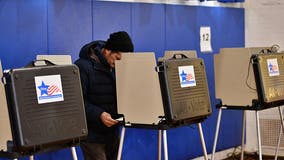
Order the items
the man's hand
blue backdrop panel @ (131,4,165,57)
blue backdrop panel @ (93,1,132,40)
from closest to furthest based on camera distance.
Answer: the man's hand, blue backdrop panel @ (93,1,132,40), blue backdrop panel @ (131,4,165,57)

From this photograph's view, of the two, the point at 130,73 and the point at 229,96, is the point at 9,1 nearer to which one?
the point at 130,73

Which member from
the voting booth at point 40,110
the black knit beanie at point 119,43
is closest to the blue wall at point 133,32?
the black knit beanie at point 119,43

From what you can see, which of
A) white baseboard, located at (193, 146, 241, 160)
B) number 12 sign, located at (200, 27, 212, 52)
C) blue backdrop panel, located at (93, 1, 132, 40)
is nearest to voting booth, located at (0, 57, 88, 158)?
blue backdrop panel, located at (93, 1, 132, 40)

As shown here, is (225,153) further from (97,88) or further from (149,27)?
(97,88)

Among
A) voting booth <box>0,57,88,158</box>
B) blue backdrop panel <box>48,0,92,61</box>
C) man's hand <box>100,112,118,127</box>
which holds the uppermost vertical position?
blue backdrop panel <box>48,0,92,61</box>

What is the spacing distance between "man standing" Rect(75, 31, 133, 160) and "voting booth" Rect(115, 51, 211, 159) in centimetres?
14

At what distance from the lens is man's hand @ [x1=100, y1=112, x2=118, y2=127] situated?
3340 mm

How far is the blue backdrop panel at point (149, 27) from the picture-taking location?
4758 mm

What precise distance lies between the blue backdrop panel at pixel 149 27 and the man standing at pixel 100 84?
4.05 feet

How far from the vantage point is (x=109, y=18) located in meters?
4.46

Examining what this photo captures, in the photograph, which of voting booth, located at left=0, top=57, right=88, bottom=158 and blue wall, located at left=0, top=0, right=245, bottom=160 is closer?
voting booth, located at left=0, top=57, right=88, bottom=158

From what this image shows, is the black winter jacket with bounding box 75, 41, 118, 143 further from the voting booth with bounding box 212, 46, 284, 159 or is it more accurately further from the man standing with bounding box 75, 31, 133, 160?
the voting booth with bounding box 212, 46, 284, 159

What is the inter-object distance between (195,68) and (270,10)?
9.63ft

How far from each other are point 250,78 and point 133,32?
3.77 feet
